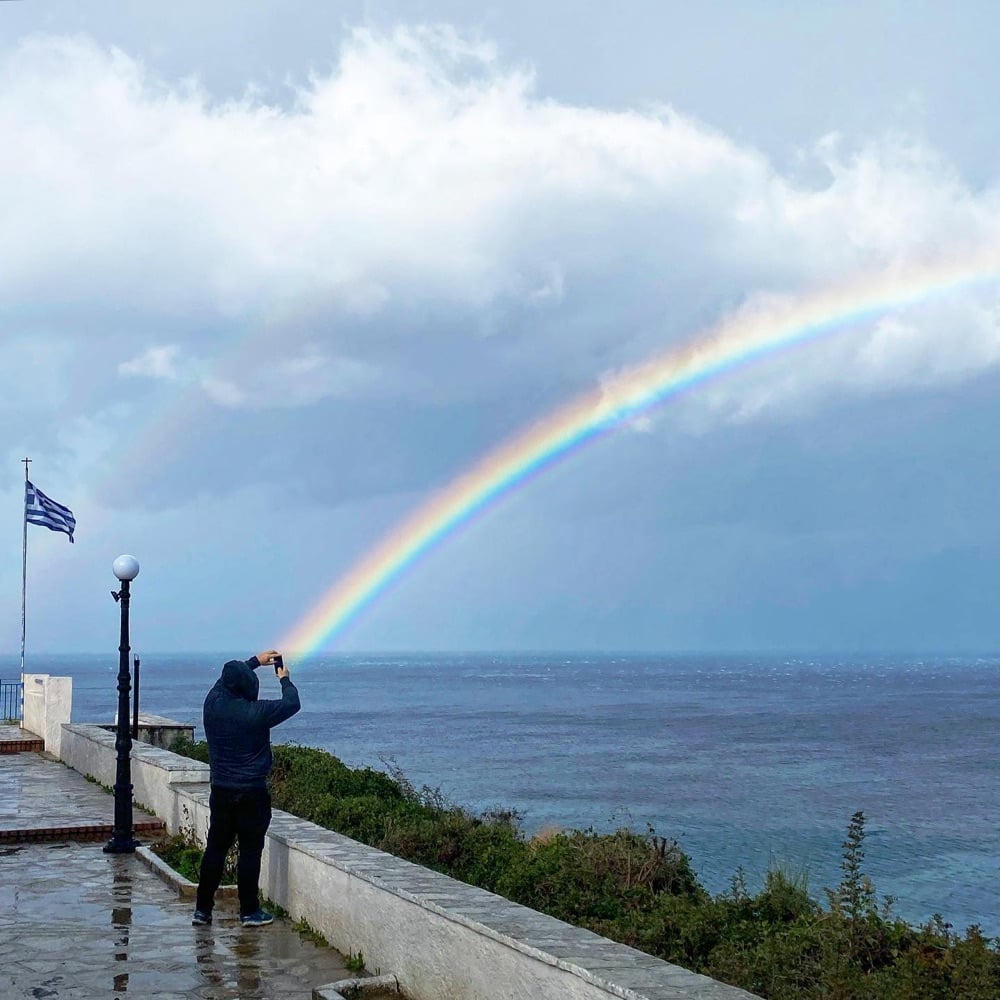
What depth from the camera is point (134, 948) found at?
26.9ft

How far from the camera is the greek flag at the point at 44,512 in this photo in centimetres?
2575

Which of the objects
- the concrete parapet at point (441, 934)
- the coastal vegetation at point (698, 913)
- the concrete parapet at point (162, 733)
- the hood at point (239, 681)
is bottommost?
the concrete parapet at point (162, 733)

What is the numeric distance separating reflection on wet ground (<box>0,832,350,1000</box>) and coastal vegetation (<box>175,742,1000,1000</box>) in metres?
2.11

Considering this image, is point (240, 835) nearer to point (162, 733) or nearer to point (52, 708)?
point (52, 708)

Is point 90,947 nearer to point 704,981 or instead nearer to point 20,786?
point 704,981

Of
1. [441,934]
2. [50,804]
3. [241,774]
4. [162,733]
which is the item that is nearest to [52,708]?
[162,733]

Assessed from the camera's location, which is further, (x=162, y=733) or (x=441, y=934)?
(x=162, y=733)

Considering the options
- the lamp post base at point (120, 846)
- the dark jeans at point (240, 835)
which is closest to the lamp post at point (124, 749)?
the lamp post base at point (120, 846)

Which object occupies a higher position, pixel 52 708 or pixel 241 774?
pixel 241 774

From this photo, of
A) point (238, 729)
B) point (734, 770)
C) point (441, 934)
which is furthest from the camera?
point (734, 770)

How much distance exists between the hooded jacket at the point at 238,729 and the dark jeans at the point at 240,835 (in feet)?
0.33

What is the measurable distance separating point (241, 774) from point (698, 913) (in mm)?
3259

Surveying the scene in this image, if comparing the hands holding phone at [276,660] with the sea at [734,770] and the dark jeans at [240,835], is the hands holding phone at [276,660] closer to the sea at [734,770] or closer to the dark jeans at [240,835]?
the dark jeans at [240,835]

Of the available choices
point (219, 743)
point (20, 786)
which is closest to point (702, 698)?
point (20, 786)
